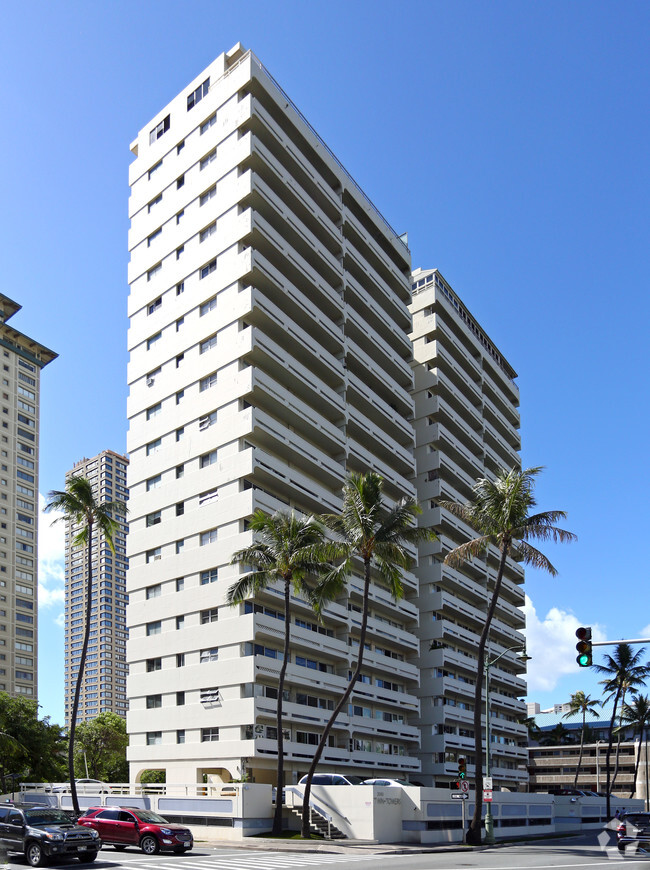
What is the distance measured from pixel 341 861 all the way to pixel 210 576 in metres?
26.3

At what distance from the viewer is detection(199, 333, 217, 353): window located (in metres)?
58.8

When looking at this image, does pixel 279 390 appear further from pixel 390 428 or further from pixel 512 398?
pixel 512 398

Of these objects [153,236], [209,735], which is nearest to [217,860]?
[209,735]

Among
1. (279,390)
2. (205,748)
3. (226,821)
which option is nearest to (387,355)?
(279,390)

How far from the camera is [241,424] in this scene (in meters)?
54.3

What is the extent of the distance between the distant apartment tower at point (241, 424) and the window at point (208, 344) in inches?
7.3

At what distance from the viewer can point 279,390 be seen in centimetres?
5734

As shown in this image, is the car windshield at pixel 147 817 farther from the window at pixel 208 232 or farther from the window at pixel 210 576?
the window at pixel 208 232

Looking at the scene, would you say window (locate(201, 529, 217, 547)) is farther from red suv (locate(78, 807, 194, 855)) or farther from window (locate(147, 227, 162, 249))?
window (locate(147, 227, 162, 249))

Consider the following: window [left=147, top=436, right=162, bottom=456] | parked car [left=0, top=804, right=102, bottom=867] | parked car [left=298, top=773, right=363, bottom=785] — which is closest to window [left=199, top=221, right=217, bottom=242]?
window [left=147, top=436, right=162, bottom=456]

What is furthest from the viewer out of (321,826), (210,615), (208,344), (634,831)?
(208,344)

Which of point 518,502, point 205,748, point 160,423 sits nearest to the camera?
point 518,502

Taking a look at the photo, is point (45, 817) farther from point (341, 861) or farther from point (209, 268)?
point (209, 268)

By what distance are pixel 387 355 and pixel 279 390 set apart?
20740 millimetres
